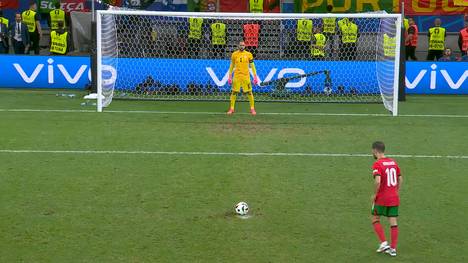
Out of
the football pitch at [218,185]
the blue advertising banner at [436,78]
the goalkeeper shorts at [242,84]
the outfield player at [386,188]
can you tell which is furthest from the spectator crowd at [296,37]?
the outfield player at [386,188]

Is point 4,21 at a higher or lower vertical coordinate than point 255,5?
lower

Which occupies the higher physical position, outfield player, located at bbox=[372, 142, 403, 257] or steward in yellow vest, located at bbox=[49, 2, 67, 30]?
steward in yellow vest, located at bbox=[49, 2, 67, 30]

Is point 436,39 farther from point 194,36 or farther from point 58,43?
point 58,43

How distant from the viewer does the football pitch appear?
8195 millimetres

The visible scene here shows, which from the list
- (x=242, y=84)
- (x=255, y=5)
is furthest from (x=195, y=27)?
(x=242, y=84)

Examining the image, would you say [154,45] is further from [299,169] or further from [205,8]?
[299,169]

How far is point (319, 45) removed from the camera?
22.5m

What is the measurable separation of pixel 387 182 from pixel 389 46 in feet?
43.2

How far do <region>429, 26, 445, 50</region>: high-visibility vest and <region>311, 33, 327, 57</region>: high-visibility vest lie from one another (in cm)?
404

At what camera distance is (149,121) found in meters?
16.8

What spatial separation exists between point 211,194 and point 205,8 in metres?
16.7

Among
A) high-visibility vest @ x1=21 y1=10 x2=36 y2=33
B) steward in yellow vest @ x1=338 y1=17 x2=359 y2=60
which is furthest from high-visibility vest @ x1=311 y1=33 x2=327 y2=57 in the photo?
high-visibility vest @ x1=21 y1=10 x2=36 y2=33

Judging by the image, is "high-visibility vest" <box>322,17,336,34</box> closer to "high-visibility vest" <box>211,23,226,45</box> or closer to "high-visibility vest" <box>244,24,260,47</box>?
"high-visibility vest" <box>244,24,260,47</box>

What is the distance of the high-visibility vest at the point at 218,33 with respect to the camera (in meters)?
23.3
